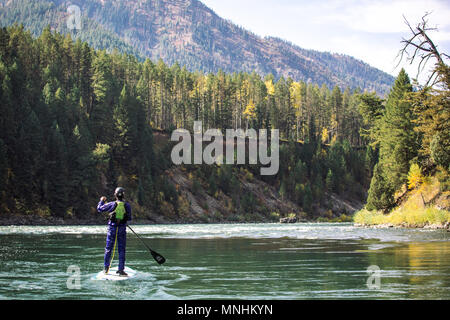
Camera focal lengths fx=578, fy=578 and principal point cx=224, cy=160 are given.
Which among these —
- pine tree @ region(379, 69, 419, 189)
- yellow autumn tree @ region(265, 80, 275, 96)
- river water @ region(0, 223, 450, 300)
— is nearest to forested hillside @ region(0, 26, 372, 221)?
yellow autumn tree @ region(265, 80, 275, 96)

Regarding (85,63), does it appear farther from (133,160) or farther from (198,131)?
(198,131)

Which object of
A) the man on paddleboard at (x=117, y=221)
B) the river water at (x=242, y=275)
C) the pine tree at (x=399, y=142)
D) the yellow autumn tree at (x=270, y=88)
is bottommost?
the river water at (x=242, y=275)

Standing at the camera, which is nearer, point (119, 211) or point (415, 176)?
point (119, 211)

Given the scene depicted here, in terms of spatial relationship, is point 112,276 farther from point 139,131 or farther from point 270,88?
point 270,88

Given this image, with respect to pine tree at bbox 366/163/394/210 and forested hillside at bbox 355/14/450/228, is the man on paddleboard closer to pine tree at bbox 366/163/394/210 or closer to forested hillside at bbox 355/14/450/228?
forested hillside at bbox 355/14/450/228

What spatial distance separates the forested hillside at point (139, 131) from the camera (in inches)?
3162

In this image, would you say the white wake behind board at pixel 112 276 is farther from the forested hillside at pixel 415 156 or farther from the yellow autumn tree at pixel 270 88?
the yellow autumn tree at pixel 270 88

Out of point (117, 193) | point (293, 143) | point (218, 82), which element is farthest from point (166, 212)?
point (117, 193)

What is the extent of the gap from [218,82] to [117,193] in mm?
137933

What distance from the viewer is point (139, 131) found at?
103 metres

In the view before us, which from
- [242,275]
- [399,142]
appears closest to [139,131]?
[399,142]

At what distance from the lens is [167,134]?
124 meters

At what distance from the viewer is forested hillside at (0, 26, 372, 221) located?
263ft

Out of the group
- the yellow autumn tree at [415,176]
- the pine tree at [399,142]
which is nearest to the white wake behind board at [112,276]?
the yellow autumn tree at [415,176]
